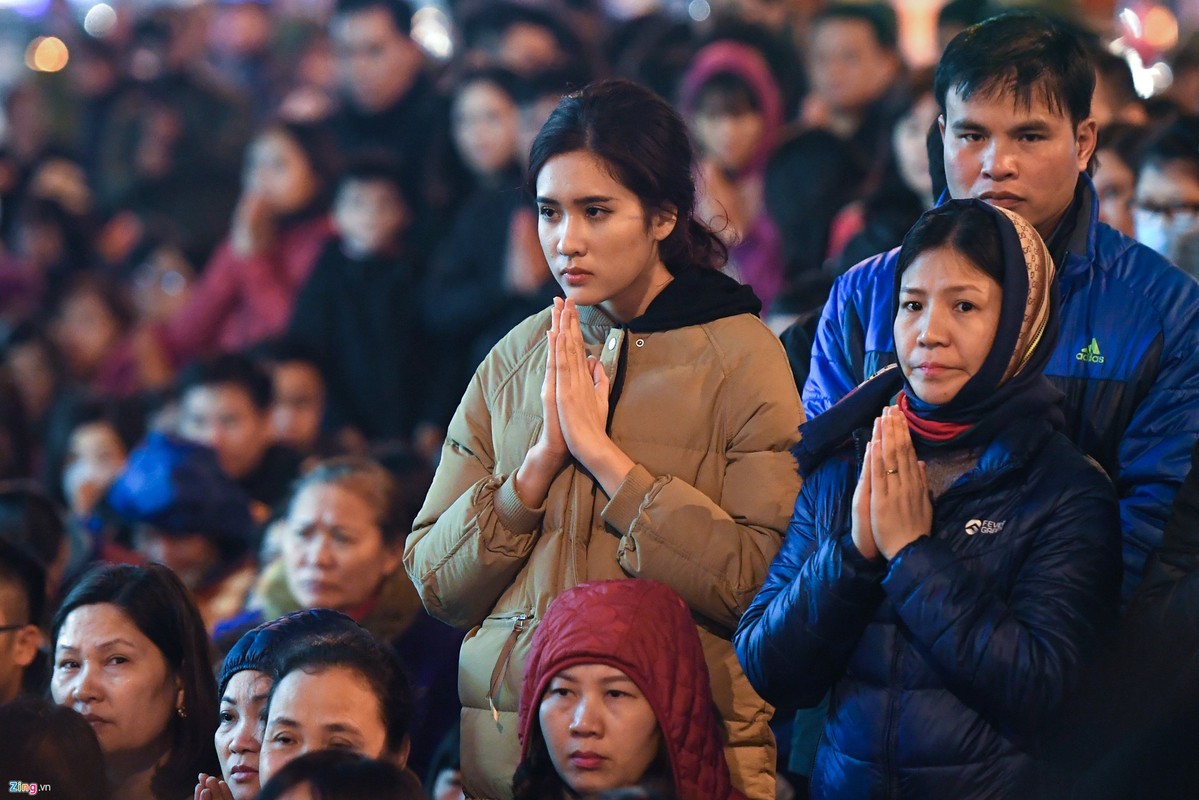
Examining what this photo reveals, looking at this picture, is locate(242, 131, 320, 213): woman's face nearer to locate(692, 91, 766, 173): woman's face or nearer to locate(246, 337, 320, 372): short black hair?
locate(246, 337, 320, 372): short black hair

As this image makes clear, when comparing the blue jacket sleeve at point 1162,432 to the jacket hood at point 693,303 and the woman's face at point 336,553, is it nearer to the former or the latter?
the jacket hood at point 693,303

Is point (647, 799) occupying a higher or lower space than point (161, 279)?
lower

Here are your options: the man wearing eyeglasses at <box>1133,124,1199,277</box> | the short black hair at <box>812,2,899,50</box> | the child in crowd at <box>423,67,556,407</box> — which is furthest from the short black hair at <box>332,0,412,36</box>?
the man wearing eyeglasses at <box>1133,124,1199,277</box>

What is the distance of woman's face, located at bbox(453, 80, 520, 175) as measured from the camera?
8.28 m

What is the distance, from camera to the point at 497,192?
26.7 ft

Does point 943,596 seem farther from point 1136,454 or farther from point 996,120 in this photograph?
point 996,120

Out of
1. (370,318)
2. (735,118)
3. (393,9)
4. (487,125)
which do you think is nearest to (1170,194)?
(735,118)

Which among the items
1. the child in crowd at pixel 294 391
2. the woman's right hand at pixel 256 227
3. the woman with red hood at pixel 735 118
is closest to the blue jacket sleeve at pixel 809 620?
the woman with red hood at pixel 735 118

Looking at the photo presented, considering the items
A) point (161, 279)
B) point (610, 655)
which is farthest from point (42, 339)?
point (610, 655)

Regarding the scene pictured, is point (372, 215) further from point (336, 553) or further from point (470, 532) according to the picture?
point (470, 532)

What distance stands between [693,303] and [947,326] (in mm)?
659

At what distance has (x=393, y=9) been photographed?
9.31m

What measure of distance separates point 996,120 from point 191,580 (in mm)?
3812

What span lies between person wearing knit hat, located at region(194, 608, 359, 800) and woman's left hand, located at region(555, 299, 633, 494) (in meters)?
0.80
